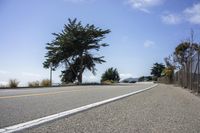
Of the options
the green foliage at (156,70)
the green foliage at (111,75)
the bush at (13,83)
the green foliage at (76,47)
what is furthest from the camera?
the green foliage at (156,70)

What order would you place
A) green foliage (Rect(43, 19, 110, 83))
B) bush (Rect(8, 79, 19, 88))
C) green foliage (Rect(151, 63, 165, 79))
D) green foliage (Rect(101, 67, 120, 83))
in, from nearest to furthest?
bush (Rect(8, 79, 19, 88)) → green foliage (Rect(43, 19, 110, 83)) → green foliage (Rect(101, 67, 120, 83)) → green foliage (Rect(151, 63, 165, 79))

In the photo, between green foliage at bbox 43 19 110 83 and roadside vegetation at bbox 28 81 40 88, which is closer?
roadside vegetation at bbox 28 81 40 88

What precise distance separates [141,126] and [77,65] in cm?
5175

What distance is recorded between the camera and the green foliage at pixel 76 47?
55.3 m

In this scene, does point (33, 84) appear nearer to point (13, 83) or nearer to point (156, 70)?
point (13, 83)

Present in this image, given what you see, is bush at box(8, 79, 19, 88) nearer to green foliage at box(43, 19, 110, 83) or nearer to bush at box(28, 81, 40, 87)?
bush at box(28, 81, 40, 87)

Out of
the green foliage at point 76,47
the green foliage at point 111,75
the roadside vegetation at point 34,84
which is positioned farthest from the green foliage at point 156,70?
the roadside vegetation at point 34,84

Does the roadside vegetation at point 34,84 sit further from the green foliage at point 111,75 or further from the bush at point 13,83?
the green foliage at point 111,75

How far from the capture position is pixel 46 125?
6.25 metres

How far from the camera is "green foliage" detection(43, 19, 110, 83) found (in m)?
55.3

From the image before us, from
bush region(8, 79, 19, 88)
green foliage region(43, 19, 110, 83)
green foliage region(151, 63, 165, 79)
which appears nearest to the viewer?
bush region(8, 79, 19, 88)

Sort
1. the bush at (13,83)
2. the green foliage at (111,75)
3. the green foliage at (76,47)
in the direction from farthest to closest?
1. the green foliage at (111,75)
2. the green foliage at (76,47)
3. the bush at (13,83)

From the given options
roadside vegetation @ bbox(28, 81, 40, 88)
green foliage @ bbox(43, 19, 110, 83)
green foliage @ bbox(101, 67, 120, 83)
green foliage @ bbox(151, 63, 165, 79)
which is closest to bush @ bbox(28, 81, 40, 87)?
roadside vegetation @ bbox(28, 81, 40, 88)

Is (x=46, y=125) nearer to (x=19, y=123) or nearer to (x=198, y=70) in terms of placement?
(x=19, y=123)
